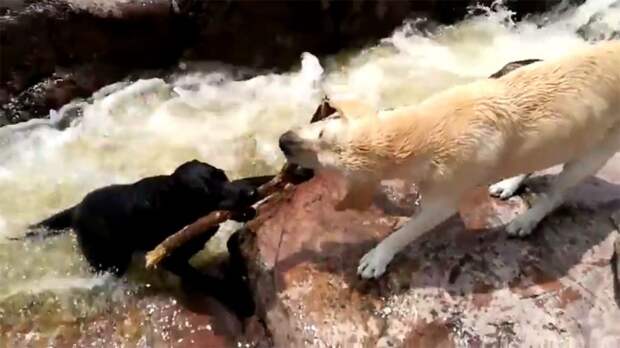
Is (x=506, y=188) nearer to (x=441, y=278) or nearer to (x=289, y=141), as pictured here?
(x=441, y=278)

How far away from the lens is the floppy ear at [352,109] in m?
3.36

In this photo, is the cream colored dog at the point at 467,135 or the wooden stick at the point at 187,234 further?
the wooden stick at the point at 187,234

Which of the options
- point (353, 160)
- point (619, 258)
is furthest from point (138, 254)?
point (619, 258)

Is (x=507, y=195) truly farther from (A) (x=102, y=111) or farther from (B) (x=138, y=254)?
(A) (x=102, y=111)

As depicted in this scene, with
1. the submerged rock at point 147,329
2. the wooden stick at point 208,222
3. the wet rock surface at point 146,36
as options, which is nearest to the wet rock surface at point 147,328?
the submerged rock at point 147,329

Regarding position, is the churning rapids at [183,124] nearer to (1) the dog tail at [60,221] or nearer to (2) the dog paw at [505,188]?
(1) the dog tail at [60,221]

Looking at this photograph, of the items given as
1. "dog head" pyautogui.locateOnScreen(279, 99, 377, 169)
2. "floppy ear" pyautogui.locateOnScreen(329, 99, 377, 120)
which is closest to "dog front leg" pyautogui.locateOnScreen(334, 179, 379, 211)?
"dog head" pyautogui.locateOnScreen(279, 99, 377, 169)

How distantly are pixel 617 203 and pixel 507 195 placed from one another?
517 millimetres

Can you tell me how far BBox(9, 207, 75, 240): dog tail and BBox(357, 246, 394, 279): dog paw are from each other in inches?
60.1

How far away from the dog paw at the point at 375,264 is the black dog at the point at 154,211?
55 centimetres

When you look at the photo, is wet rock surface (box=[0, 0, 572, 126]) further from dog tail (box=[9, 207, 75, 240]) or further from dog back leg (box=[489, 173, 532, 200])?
dog back leg (box=[489, 173, 532, 200])

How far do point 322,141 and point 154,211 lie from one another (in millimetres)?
998

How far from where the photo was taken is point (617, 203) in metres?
4.09

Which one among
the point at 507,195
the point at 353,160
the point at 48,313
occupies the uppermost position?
the point at 353,160
